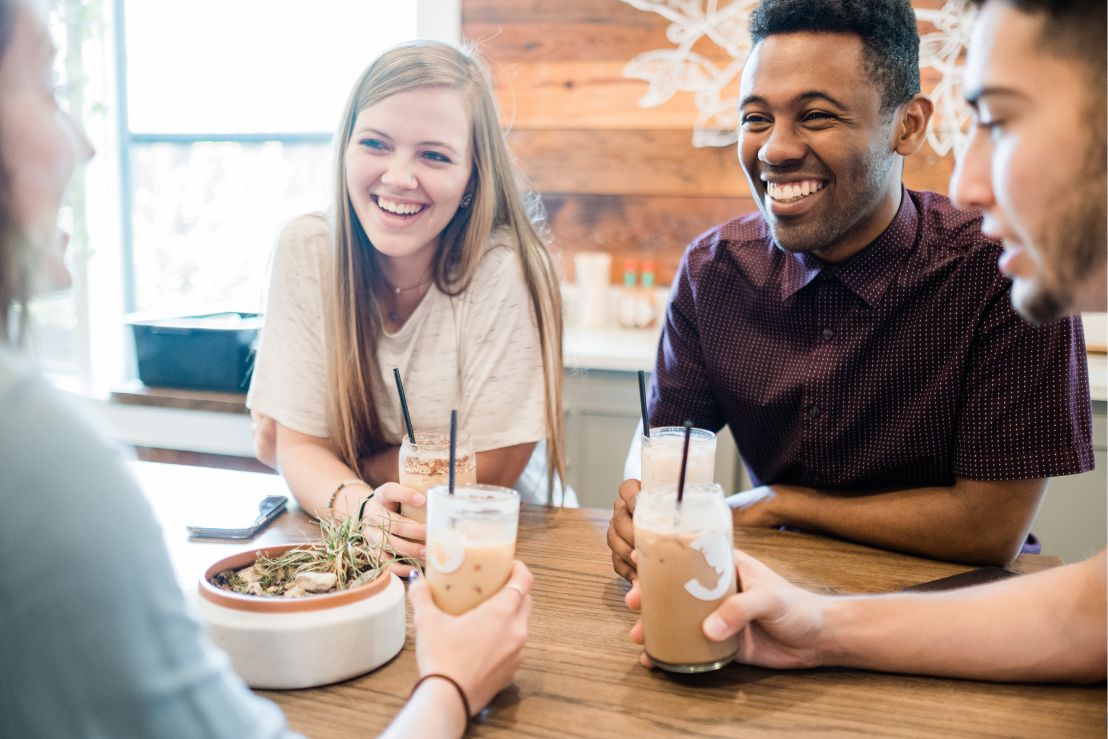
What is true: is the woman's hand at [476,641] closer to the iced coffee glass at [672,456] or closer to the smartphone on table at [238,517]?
the iced coffee glass at [672,456]

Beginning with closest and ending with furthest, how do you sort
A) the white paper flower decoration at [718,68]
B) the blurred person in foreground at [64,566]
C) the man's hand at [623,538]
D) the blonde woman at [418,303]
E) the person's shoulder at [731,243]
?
the blurred person in foreground at [64,566] → the man's hand at [623,538] → the blonde woman at [418,303] → the person's shoulder at [731,243] → the white paper flower decoration at [718,68]

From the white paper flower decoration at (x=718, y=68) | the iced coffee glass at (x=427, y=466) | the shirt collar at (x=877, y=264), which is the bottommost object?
the iced coffee glass at (x=427, y=466)

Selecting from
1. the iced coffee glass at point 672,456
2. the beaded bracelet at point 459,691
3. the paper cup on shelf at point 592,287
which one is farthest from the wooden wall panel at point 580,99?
the beaded bracelet at point 459,691

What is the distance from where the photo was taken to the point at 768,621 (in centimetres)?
99

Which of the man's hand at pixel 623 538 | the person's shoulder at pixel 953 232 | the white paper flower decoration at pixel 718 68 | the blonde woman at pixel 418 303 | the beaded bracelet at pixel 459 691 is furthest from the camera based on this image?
the white paper flower decoration at pixel 718 68

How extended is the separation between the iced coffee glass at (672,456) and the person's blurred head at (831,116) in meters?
0.55

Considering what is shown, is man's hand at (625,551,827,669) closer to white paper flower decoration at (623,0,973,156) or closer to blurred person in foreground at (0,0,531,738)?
blurred person in foreground at (0,0,531,738)

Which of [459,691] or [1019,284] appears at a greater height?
[1019,284]

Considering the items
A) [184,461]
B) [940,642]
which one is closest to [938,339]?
[940,642]

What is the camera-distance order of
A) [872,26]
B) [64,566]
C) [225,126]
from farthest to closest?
[225,126] < [872,26] < [64,566]

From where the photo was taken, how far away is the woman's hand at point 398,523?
4.17ft

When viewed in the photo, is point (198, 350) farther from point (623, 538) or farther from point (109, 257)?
point (623, 538)

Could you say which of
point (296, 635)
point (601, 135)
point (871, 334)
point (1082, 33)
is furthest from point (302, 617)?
point (601, 135)

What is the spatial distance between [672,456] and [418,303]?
2.54 ft
